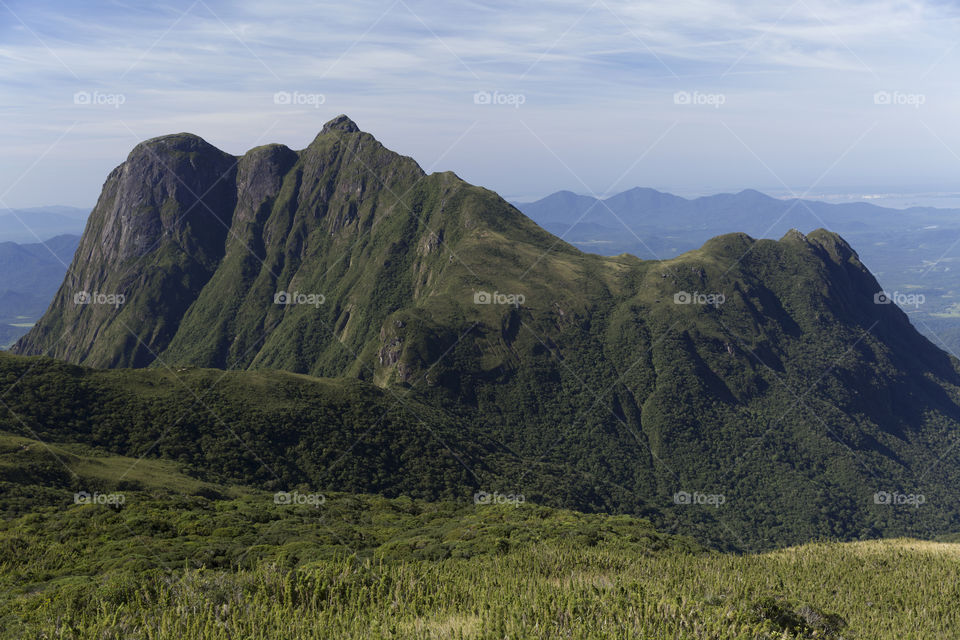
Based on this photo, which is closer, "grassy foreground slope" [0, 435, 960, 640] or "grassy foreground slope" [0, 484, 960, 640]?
"grassy foreground slope" [0, 484, 960, 640]

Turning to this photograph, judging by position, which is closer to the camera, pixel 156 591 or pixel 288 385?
pixel 156 591

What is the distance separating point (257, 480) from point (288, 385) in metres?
42.1

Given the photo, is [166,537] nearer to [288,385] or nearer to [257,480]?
[257,480]

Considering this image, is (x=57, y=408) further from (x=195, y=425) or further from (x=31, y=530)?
(x=31, y=530)

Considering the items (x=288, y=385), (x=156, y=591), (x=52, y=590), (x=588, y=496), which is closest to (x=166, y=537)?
(x=52, y=590)

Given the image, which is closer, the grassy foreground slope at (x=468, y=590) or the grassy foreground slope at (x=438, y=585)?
the grassy foreground slope at (x=468, y=590)

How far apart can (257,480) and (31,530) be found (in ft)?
241

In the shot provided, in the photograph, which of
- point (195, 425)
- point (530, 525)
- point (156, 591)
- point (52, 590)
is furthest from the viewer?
point (195, 425)

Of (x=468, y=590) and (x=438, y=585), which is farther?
(x=438, y=585)

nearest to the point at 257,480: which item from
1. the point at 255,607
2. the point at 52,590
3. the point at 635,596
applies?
the point at 52,590

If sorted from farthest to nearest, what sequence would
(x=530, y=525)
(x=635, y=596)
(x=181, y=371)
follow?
(x=181, y=371), (x=530, y=525), (x=635, y=596)

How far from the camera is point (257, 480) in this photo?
14462 cm

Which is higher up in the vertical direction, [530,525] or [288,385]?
[288,385]

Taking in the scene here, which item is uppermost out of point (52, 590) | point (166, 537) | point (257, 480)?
point (52, 590)
